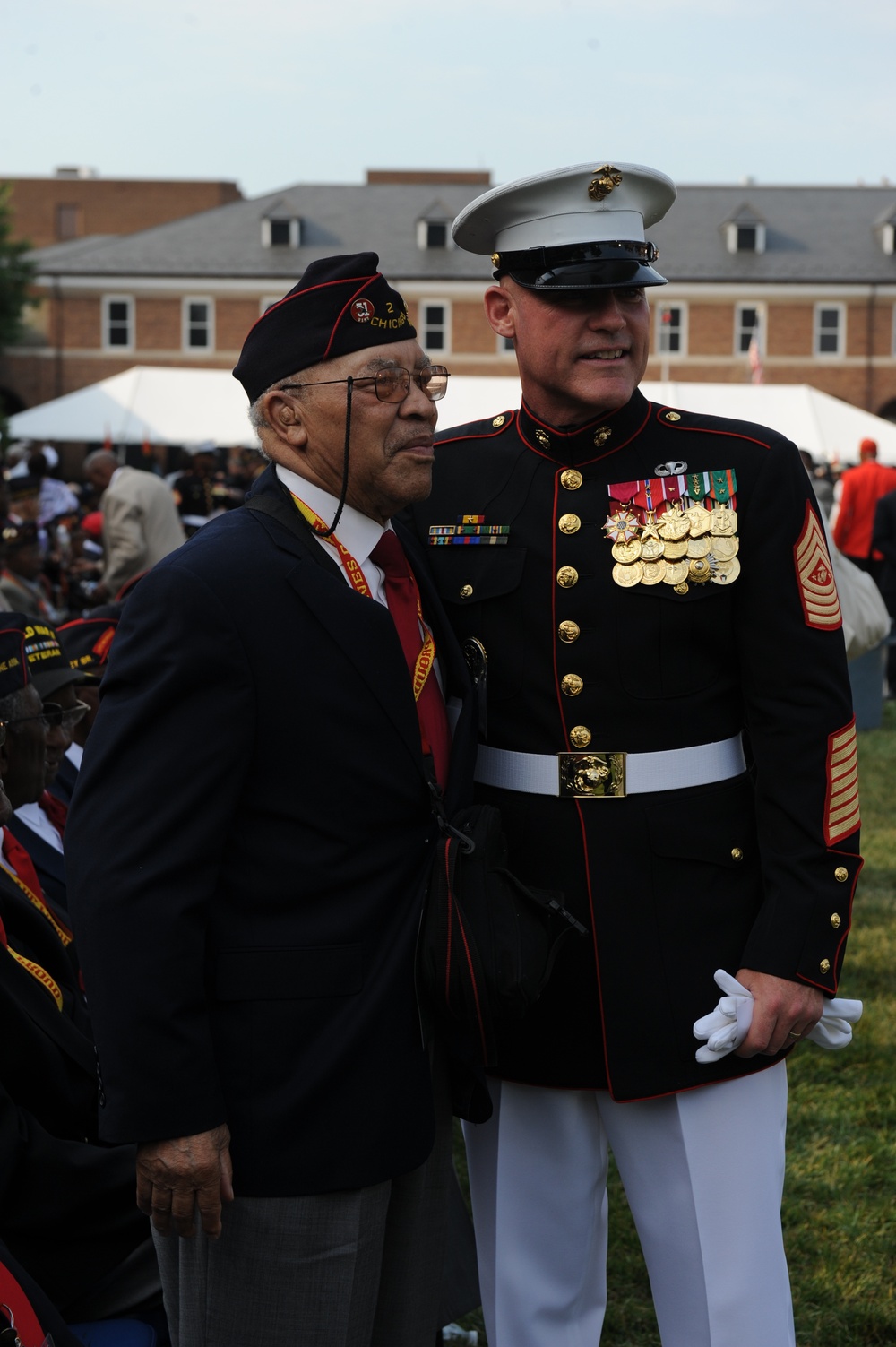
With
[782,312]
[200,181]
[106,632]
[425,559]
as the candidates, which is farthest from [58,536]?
[200,181]

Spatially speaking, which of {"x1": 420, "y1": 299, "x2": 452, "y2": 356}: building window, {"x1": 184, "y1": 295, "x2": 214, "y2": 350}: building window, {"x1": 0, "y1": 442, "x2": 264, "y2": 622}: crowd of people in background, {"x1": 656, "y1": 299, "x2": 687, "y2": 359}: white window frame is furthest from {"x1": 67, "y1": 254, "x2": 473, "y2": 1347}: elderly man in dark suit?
{"x1": 184, "y1": 295, "x2": 214, "y2": 350}: building window

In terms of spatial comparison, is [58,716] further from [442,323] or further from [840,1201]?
[442,323]

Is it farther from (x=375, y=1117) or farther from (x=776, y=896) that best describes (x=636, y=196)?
(x=375, y=1117)

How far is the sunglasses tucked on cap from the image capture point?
8.18 ft

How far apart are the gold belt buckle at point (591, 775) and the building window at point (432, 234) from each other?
136 feet

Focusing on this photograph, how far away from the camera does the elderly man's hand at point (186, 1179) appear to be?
2.01 m

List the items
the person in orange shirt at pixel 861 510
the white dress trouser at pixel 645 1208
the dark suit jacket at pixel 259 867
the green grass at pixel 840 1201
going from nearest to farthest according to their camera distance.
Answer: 1. the dark suit jacket at pixel 259 867
2. the white dress trouser at pixel 645 1208
3. the green grass at pixel 840 1201
4. the person in orange shirt at pixel 861 510

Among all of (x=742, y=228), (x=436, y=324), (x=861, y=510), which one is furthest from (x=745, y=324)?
(x=861, y=510)

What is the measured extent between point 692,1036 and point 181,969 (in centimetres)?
91

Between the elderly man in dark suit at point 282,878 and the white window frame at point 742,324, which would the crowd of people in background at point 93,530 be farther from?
the white window frame at point 742,324

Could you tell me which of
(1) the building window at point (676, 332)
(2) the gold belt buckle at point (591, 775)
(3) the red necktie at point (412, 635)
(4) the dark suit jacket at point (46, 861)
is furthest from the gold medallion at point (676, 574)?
(1) the building window at point (676, 332)

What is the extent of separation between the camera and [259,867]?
2115 millimetres

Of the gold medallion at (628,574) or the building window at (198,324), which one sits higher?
the building window at (198,324)

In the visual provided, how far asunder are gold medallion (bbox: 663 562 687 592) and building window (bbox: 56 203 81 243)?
63.3 meters
